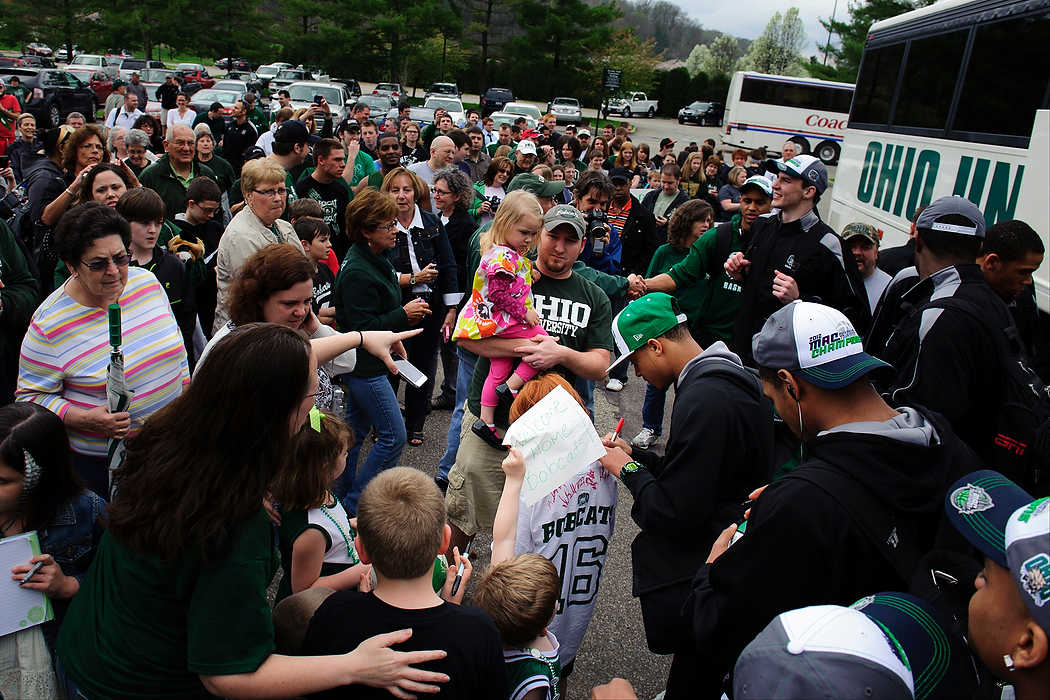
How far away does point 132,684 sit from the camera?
1.71 m

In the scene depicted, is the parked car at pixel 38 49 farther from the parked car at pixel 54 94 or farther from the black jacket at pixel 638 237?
the black jacket at pixel 638 237

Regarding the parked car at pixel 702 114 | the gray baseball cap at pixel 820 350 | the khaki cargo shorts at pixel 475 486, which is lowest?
the khaki cargo shorts at pixel 475 486

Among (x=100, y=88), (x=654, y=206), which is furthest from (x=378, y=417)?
(x=100, y=88)

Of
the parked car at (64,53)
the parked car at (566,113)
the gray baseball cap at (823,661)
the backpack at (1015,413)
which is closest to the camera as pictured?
the gray baseball cap at (823,661)

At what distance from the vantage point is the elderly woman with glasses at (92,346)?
3018mm

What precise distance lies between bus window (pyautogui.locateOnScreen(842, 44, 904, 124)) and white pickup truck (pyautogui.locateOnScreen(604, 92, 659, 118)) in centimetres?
4483

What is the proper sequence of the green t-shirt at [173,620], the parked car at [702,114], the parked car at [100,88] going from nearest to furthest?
the green t-shirt at [173,620], the parked car at [100,88], the parked car at [702,114]

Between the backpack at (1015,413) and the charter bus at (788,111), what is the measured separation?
32.7m

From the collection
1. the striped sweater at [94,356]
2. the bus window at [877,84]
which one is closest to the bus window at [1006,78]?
the bus window at [877,84]

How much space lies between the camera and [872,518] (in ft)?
6.30

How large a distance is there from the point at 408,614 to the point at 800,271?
135 inches

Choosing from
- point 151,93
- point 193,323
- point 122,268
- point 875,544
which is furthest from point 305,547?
point 151,93

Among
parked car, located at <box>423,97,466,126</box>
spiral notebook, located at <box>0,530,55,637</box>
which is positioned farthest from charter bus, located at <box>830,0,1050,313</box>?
parked car, located at <box>423,97,466,126</box>

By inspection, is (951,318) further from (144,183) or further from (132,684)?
(144,183)
